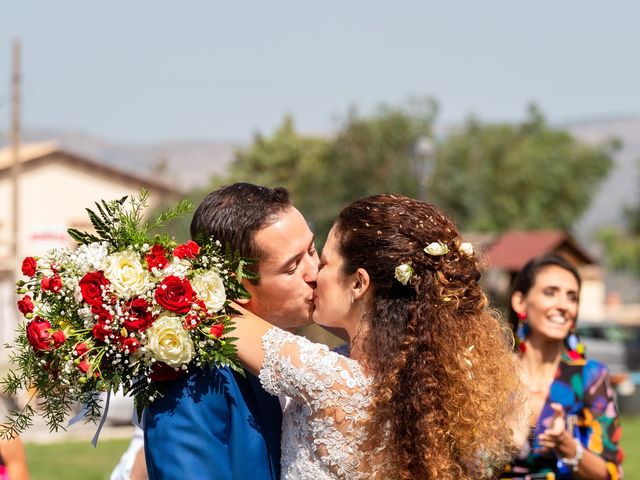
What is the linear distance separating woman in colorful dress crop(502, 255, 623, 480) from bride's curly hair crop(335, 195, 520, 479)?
5.84ft

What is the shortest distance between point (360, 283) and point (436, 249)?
25 centimetres

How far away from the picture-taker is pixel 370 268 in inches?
126

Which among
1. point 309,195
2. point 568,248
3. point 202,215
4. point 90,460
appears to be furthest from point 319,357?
point 568,248

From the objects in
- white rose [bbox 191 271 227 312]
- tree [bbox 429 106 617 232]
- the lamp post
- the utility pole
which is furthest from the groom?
tree [bbox 429 106 617 232]

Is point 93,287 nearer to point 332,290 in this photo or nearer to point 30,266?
point 30,266

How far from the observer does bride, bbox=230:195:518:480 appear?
306 centimetres

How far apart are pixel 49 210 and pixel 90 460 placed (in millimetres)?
31970

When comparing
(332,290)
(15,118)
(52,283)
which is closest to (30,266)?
(52,283)

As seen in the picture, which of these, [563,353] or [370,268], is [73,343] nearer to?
[370,268]

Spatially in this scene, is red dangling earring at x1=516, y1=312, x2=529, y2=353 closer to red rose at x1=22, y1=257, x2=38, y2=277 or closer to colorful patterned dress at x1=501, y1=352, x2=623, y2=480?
colorful patterned dress at x1=501, y1=352, x2=623, y2=480

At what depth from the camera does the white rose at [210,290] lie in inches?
126

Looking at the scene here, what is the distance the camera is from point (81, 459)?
506 inches

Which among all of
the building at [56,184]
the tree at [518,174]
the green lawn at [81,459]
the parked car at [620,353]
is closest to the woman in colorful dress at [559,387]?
the green lawn at [81,459]

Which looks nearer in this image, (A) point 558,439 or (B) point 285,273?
(B) point 285,273
